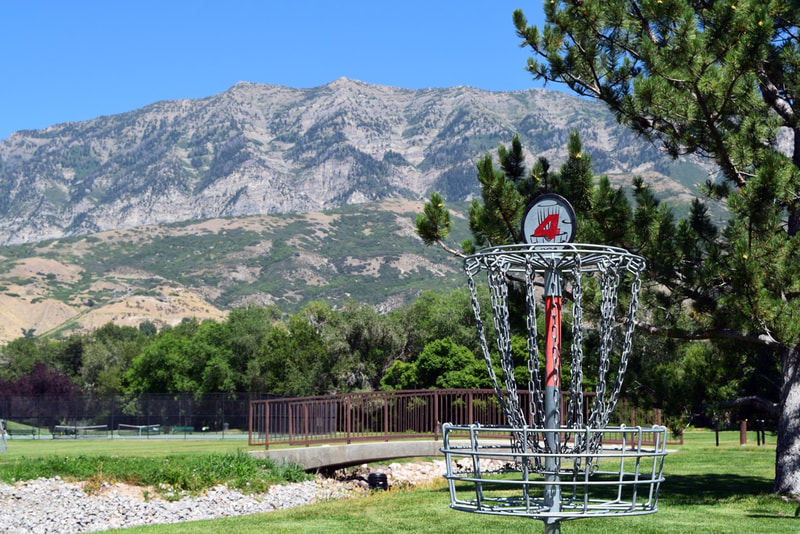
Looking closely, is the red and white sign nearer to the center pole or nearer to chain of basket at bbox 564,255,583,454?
chain of basket at bbox 564,255,583,454

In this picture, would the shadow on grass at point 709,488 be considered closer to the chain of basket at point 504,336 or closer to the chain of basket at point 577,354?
the chain of basket at point 577,354

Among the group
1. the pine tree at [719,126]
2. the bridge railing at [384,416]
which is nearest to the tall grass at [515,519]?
the pine tree at [719,126]

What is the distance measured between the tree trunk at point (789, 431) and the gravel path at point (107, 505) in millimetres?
9027

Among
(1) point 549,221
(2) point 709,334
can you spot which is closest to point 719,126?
(2) point 709,334

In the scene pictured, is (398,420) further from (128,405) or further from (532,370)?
(128,405)

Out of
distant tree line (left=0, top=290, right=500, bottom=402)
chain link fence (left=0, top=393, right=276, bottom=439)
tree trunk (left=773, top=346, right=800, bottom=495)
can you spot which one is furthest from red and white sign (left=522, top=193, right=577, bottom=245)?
chain link fence (left=0, top=393, right=276, bottom=439)

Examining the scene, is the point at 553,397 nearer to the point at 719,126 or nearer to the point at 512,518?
the point at 512,518

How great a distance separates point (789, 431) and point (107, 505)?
11.9m

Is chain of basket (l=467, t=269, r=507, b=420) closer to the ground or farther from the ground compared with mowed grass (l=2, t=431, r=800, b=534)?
farther from the ground

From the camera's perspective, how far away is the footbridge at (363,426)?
2205cm

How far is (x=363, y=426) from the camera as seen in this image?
2309cm

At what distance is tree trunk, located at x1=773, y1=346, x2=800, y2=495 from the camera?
46.8ft

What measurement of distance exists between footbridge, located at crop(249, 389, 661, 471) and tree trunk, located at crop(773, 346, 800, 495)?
624 cm

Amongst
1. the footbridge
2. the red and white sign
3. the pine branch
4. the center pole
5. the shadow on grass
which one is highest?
the red and white sign
